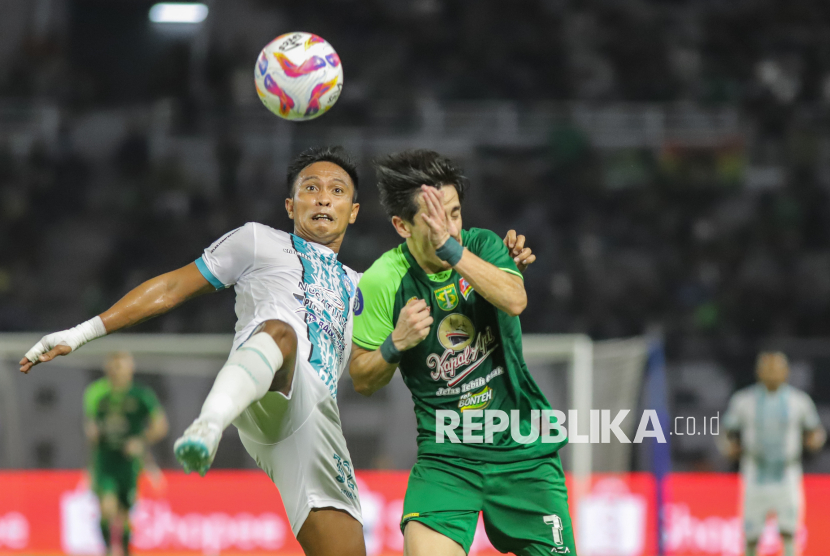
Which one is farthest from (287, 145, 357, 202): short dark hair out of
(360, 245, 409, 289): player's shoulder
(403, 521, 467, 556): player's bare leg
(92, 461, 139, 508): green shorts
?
(92, 461, 139, 508): green shorts

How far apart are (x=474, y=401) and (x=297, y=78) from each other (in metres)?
1.97

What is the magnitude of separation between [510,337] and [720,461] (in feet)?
27.6

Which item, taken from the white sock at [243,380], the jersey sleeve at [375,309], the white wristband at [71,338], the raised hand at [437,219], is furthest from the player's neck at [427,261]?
the white wristband at [71,338]

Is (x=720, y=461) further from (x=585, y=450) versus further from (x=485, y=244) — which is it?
(x=485, y=244)

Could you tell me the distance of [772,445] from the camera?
974cm

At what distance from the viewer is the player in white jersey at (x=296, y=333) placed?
12.9 ft

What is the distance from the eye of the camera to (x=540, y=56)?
17.8 m

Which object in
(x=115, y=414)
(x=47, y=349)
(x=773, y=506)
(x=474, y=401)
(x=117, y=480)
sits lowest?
(x=773, y=506)

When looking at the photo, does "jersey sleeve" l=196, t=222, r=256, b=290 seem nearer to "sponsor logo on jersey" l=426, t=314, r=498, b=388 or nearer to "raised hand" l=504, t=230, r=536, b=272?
"sponsor logo on jersey" l=426, t=314, r=498, b=388

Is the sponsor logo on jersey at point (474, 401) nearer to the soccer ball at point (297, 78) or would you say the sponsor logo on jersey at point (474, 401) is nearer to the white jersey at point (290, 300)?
the white jersey at point (290, 300)

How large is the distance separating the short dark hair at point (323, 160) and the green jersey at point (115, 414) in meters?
6.35

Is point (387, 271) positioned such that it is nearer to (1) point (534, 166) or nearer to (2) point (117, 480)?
(2) point (117, 480)

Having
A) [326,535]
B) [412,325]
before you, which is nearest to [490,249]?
[412,325]

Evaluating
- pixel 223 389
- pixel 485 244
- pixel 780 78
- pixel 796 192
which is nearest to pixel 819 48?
pixel 780 78
